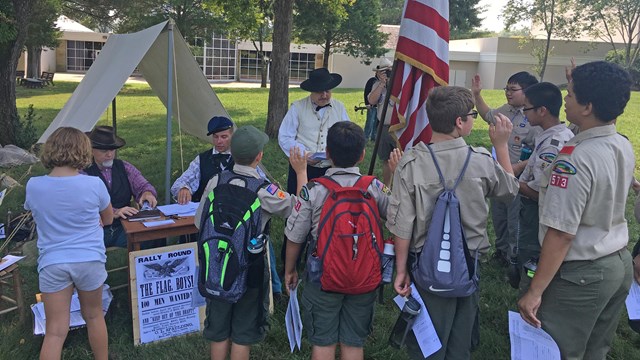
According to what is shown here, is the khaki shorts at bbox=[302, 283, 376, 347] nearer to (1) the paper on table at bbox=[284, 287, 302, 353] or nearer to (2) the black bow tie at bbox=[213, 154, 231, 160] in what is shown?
(1) the paper on table at bbox=[284, 287, 302, 353]

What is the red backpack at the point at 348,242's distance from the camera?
2.47 meters

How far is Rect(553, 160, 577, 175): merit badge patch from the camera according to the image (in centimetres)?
213

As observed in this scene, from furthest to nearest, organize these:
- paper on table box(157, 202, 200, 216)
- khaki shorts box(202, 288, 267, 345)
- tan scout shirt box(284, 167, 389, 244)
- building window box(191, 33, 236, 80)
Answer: building window box(191, 33, 236, 80) → paper on table box(157, 202, 200, 216) → khaki shorts box(202, 288, 267, 345) → tan scout shirt box(284, 167, 389, 244)

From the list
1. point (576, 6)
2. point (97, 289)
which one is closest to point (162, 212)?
point (97, 289)

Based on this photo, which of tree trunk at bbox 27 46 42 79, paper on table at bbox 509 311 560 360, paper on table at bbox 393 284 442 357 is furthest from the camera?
tree trunk at bbox 27 46 42 79

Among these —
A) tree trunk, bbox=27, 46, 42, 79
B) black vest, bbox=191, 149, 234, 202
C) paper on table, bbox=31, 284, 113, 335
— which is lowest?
paper on table, bbox=31, 284, 113, 335

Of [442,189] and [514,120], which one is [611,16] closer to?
[514,120]

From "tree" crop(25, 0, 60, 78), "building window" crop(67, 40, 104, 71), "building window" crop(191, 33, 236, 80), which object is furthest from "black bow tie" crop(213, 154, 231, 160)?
"building window" crop(67, 40, 104, 71)

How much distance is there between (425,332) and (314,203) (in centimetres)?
86

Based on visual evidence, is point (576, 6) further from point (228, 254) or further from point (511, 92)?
point (228, 254)

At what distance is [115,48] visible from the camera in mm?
5793

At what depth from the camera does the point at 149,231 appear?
3621mm

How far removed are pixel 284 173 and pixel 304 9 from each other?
1576cm

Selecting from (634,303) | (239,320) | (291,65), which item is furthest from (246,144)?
(291,65)
